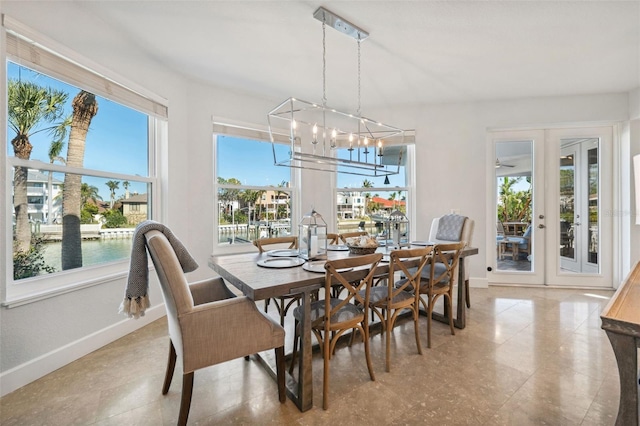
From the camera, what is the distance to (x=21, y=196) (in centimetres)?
198

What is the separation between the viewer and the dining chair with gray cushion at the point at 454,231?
10.5 feet

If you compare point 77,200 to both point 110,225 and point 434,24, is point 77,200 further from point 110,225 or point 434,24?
point 434,24

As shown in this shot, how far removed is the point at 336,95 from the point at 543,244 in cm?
367

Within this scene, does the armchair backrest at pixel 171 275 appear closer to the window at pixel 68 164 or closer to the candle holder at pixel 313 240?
the candle holder at pixel 313 240

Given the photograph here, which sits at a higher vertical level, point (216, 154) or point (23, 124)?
point (216, 154)

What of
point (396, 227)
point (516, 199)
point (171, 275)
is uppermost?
point (516, 199)

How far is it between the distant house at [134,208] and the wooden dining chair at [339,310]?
2078 millimetres

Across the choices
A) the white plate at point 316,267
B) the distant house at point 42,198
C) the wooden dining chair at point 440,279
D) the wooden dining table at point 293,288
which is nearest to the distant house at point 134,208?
the distant house at point 42,198

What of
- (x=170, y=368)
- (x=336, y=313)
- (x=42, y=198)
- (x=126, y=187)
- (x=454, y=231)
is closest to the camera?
(x=170, y=368)

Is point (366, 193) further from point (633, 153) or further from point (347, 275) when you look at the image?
point (633, 153)

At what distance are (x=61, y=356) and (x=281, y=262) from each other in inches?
68.1

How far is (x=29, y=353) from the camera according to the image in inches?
75.2

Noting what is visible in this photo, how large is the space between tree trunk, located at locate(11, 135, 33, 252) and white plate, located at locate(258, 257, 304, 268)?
1627 mm

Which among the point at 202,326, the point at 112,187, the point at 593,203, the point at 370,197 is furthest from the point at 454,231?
the point at 112,187
